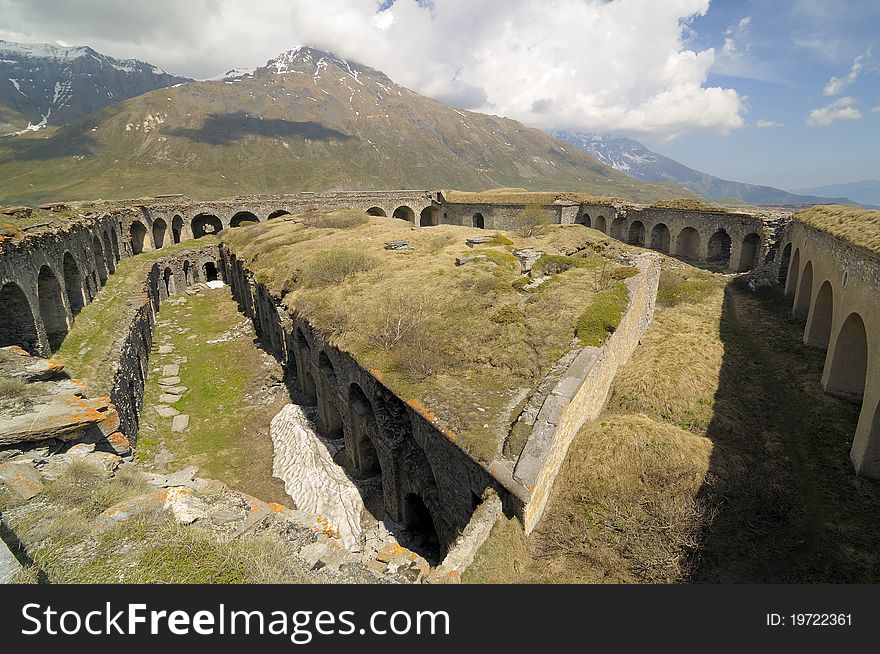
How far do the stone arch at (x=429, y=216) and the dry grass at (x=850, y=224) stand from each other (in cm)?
3955

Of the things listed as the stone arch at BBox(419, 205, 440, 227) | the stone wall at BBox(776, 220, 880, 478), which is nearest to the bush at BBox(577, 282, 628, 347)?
the stone wall at BBox(776, 220, 880, 478)

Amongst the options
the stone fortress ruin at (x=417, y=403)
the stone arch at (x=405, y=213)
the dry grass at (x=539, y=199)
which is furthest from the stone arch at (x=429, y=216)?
the stone fortress ruin at (x=417, y=403)

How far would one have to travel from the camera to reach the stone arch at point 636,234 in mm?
39812

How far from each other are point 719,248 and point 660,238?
15.8ft

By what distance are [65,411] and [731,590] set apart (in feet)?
34.4

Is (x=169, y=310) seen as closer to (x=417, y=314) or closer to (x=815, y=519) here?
(x=417, y=314)

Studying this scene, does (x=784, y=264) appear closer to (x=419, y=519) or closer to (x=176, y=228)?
(x=419, y=519)

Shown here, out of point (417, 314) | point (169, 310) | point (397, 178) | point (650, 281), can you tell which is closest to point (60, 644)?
point (417, 314)

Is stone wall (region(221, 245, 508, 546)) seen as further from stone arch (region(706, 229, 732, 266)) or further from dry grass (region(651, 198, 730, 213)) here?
stone arch (region(706, 229, 732, 266))

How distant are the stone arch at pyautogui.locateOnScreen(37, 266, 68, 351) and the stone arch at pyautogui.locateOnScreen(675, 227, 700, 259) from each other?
40.6 m

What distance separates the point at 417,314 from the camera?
14617 millimetres

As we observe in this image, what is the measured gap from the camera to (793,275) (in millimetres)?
23828

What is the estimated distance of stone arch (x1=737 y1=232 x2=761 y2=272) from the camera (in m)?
30.9

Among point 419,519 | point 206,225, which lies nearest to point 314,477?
point 419,519
